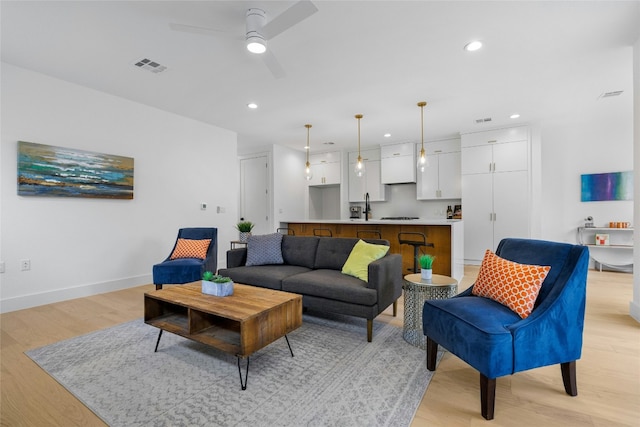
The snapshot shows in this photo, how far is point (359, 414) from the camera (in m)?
1.59

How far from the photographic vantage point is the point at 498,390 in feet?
5.95

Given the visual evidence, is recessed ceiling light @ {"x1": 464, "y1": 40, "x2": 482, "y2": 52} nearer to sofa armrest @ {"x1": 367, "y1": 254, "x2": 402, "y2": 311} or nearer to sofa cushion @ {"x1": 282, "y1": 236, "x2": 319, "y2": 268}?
sofa armrest @ {"x1": 367, "y1": 254, "x2": 402, "y2": 311}

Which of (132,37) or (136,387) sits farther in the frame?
(132,37)

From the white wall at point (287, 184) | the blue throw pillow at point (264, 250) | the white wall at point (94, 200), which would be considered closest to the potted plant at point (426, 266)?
the blue throw pillow at point (264, 250)

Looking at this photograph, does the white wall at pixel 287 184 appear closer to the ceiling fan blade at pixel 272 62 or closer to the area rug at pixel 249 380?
A: the ceiling fan blade at pixel 272 62

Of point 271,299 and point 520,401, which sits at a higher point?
point 271,299

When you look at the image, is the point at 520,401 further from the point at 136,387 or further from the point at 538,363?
the point at 136,387

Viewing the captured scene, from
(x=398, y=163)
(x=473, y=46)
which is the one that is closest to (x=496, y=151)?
(x=398, y=163)

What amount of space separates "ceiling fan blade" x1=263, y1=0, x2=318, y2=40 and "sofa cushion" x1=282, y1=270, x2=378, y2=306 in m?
2.10

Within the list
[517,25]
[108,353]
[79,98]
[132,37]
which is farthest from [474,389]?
[79,98]

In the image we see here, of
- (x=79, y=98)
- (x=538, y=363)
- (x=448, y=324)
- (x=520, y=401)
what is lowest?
(x=520, y=401)

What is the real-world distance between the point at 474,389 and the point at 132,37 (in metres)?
3.91

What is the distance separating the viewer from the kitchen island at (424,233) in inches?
166

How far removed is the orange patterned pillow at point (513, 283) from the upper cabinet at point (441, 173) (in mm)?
4446
